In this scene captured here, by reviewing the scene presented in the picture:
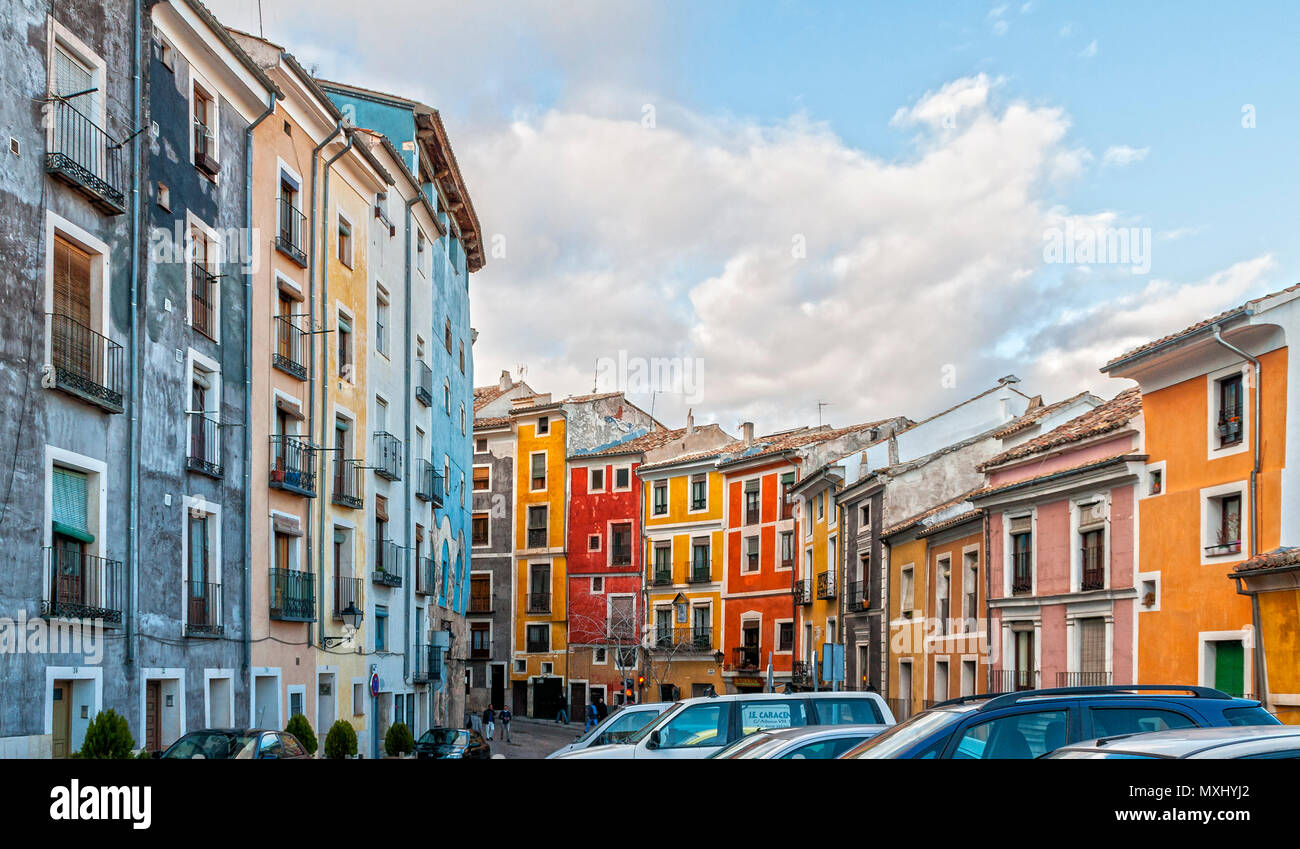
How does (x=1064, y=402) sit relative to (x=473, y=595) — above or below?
above

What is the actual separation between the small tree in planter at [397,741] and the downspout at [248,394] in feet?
25.5

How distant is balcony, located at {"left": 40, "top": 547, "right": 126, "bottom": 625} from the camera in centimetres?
1892

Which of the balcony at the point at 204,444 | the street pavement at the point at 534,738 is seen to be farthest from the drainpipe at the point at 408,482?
the balcony at the point at 204,444

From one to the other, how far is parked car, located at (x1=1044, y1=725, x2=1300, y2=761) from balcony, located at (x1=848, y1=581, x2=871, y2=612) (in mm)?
40819

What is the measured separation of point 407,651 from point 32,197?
21.3 metres

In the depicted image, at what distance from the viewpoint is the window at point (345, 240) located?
33750 mm

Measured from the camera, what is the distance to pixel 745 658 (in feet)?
206

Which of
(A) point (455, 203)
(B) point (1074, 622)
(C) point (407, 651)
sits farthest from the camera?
(A) point (455, 203)

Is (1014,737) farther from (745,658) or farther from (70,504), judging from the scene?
(745,658)

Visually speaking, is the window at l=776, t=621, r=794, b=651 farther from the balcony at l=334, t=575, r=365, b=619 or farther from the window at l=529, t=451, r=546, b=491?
the balcony at l=334, t=575, r=365, b=619

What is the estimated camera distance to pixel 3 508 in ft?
59.0

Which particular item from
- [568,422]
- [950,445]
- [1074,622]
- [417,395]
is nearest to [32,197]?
[417,395]
